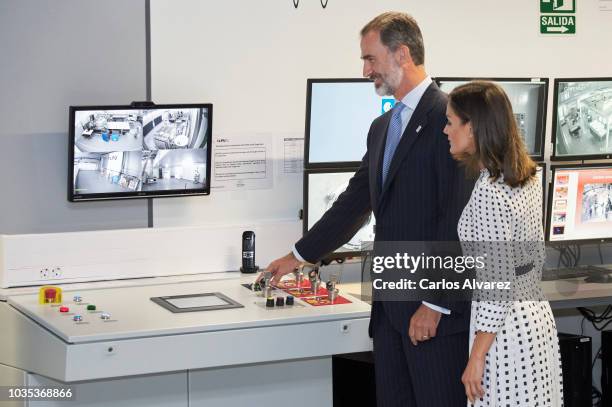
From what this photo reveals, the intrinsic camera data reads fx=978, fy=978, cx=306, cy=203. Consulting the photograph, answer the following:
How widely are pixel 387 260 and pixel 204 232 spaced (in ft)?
3.81

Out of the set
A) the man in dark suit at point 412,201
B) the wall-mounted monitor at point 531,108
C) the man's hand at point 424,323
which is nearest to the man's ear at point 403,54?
the man in dark suit at point 412,201

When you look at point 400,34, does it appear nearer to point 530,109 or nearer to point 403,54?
point 403,54

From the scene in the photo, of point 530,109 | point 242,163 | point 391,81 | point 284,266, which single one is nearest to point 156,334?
point 284,266

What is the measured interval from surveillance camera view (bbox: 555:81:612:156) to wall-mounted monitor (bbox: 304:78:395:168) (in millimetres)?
826

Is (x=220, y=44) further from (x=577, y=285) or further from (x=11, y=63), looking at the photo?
(x=577, y=285)

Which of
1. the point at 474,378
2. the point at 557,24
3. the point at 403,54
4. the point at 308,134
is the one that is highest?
the point at 557,24

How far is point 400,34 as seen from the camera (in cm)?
294

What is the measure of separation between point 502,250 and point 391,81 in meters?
0.73

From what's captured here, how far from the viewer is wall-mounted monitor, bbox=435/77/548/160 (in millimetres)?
4098

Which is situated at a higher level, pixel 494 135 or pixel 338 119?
pixel 338 119

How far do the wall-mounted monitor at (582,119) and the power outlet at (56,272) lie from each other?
6.86 feet

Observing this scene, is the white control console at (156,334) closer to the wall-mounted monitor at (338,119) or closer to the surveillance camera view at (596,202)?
the wall-mounted monitor at (338,119)

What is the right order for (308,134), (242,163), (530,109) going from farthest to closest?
(530,109) → (242,163) → (308,134)

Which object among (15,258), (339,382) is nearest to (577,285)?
(339,382)
